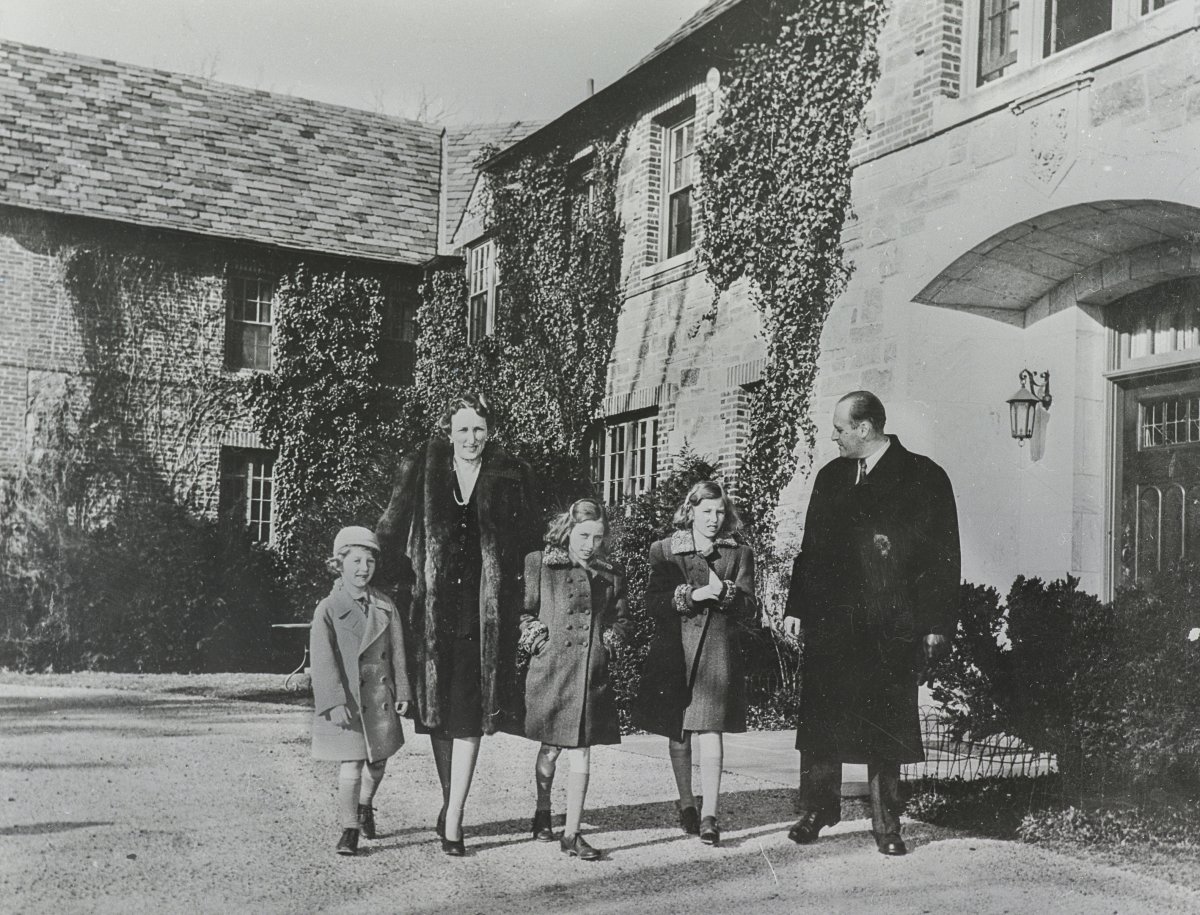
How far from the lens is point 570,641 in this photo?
451cm

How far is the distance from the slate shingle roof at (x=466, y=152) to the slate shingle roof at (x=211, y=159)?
144 millimetres

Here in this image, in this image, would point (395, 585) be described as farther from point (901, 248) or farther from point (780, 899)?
point (901, 248)

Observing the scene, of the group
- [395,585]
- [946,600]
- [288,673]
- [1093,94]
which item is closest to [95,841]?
[395,585]

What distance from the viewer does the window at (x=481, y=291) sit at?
34.2 ft

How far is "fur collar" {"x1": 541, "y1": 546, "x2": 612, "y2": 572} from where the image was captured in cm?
453

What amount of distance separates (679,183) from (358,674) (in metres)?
5.73

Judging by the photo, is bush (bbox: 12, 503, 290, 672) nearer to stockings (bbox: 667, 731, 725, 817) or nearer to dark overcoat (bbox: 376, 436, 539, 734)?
dark overcoat (bbox: 376, 436, 539, 734)

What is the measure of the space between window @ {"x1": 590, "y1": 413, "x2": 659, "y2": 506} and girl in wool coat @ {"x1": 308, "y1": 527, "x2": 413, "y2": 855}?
165 inches

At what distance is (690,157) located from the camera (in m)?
8.74

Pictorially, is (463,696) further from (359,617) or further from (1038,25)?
(1038,25)

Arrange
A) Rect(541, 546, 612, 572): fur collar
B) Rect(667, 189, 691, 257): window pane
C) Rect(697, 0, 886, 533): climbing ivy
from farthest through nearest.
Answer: Rect(667, 189, 691, 257): window pane → Rect(697, 0, 886, 533): climbing ivy → Rect(541, 546, 612, 572): fur collar

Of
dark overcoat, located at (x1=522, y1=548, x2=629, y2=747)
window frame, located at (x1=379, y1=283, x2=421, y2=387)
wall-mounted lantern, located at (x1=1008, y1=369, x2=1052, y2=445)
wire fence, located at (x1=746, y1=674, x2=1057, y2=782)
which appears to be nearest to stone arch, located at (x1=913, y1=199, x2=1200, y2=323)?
wall-mounted lantern, located at (x1=1008, y1=369, x2=1052, y2=445)

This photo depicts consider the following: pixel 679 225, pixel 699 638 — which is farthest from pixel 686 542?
pixel 679 225

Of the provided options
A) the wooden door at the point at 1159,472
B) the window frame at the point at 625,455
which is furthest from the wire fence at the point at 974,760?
the window frame at the point at 625,455
